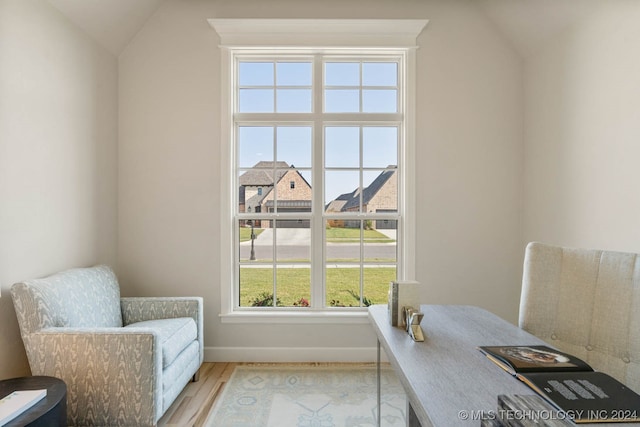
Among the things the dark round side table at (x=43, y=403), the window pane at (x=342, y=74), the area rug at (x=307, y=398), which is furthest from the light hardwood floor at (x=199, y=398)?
the window pane at (x=342, y=74)

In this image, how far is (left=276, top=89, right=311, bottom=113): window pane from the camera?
306cm

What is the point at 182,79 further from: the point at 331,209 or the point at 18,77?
the point at 331,209

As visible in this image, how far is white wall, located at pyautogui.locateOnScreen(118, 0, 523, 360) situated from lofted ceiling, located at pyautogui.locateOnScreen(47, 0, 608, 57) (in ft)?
0.30

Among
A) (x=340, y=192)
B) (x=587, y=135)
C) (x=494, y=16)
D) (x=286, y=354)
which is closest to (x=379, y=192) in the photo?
(x=340, y=192)

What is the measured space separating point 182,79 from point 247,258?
1.64 m

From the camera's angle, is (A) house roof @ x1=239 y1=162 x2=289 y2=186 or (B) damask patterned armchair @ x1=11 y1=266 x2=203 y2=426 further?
(A) house roof @ x1=239 y1=162 x2=289 y2=186

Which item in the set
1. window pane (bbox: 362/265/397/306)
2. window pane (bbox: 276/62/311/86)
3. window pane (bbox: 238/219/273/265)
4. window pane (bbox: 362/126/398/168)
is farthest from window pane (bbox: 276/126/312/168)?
window pane (bbox: 362/265/397/306)

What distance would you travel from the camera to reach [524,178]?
2943 mm

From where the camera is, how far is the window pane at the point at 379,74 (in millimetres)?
3078

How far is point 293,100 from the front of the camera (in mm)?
3068

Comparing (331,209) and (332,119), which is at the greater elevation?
(332,119)

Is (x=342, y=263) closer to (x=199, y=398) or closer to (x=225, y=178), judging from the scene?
(x=225, y=178)

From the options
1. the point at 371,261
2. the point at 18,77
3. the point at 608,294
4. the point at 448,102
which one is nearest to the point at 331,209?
the point at 371,261

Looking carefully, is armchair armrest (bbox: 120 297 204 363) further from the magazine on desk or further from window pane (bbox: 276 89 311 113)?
the magazine on desk
